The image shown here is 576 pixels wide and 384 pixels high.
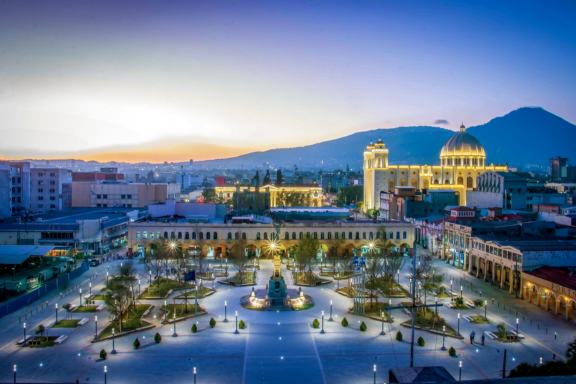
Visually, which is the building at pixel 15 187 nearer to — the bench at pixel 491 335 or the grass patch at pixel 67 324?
the grass patch at pixel 67 324

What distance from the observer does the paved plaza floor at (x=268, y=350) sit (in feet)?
79.9

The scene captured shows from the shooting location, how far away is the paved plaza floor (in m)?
24.3

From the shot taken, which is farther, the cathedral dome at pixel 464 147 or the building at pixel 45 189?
the cathedral dome at pixel 464 147

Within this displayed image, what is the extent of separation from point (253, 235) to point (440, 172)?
68756mm

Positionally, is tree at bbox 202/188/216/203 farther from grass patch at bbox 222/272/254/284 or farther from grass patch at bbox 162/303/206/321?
grass patch at bbox 162/303/206/321

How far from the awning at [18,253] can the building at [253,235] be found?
1258 centimetres

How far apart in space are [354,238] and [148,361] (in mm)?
40807

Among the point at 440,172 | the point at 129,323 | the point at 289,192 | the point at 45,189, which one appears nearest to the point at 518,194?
the point at 440,172

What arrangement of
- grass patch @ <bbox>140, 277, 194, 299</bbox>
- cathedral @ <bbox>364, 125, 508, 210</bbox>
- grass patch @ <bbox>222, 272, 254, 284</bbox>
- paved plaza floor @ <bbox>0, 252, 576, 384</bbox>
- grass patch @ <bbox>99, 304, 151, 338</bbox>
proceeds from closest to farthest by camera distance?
paved plaza floor @ <bbox>0, 252, 576, 384</bbox> → grass patch @ <bbox>99, 304, 151, 338</bbox> → grass patch @ <bbox>140, 277, 194, 299</bbox> → grass patch @ <bbox>222, 272, 254, 284</bbox> → cathedral @ <bbox>364, 125, 508, 210</bbox>

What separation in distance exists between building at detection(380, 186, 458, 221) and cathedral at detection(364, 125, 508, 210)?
12385 millimetres

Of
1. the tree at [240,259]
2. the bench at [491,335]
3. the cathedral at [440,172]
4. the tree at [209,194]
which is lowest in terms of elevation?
the bench at [491,335]

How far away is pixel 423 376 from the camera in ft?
52.4

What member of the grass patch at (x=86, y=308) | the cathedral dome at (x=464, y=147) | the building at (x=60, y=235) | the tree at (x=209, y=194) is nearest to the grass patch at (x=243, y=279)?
the grass patch at (x=86, y=308)

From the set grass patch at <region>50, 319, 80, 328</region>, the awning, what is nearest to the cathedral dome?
the awning
